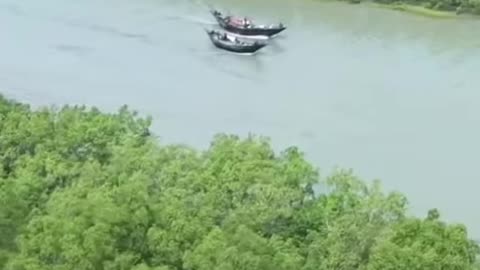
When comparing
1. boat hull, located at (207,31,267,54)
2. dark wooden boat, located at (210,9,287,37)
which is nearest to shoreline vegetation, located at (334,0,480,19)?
dark wooden boat, located at (210,9,287,37)

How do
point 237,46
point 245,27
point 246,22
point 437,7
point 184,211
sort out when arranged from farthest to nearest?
point 437,7 → point 246,22 → point 245,27 → point 237,46 → point 184,211

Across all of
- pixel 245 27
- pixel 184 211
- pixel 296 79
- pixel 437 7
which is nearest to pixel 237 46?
pixel 245 27

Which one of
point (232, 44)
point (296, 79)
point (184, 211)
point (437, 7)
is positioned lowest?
point (296, 79)

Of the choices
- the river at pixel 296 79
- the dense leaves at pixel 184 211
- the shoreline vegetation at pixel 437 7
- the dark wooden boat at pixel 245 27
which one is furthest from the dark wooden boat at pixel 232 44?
the dense leaves at pixel 184 211

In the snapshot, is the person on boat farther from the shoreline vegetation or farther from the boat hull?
the shoreline vegetation

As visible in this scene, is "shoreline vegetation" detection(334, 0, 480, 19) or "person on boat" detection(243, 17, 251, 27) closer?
"person on boat" detection(243, 17, 251, 27)

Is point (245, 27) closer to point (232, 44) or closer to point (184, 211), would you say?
point (232, 44)

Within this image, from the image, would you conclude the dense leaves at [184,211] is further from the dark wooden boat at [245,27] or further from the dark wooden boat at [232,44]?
the dark wooden boat at [245,27]
